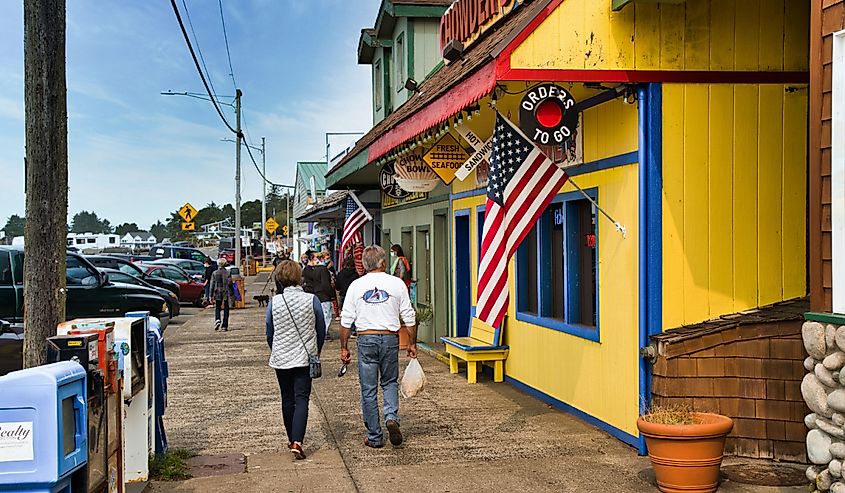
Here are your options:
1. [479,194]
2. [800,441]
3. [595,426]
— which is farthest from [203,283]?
[800,441]

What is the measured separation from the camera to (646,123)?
7.68m

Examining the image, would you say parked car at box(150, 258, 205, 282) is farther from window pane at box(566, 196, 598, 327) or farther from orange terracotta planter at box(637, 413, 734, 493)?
orange terracotta planter at box(637, 413, 734, 493)

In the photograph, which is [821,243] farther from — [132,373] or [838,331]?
[132,373]

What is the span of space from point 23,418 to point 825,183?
4721mm

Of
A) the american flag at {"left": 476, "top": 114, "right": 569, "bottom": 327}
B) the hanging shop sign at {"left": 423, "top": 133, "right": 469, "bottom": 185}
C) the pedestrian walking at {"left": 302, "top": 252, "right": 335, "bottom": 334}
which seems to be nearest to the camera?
the american flag at {"left": 476, "top": 114, "right": 569, "bottom": 327}

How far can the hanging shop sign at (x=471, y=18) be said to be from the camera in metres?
11.7

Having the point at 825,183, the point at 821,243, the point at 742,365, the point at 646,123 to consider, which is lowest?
the point at 742,365

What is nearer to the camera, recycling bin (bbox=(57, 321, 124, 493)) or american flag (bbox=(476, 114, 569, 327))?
recycling bin (bbox=(57, 321, 124, 493))

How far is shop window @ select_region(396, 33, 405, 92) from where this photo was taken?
59.9 ft

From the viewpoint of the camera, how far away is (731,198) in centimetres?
775

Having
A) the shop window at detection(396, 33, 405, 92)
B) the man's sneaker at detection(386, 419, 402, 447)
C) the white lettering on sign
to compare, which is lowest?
the man's sneaker at detection(386, 419, 402, 447)

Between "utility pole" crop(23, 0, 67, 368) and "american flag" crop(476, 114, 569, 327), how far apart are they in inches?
149

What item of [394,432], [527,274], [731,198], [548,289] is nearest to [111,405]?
[394,432]

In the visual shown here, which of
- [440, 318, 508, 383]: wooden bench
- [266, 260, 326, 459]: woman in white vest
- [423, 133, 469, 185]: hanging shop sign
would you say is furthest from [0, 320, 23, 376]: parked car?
[423, 133, 469, 185]: hanging shop sign
